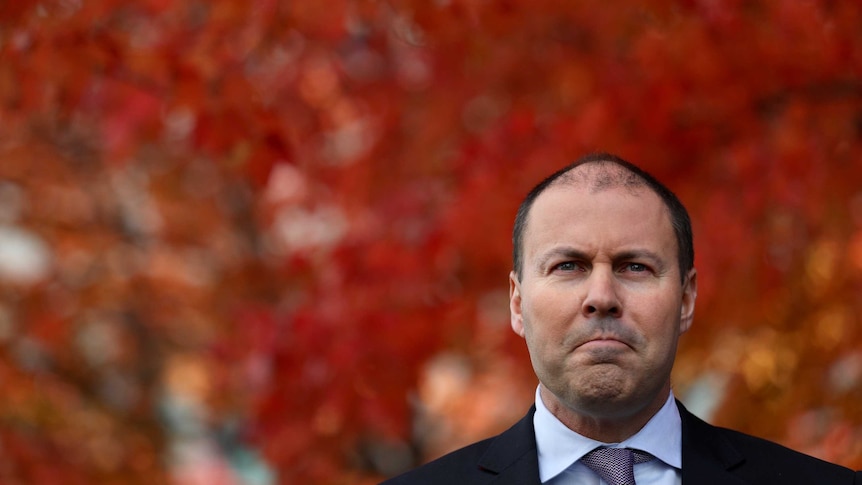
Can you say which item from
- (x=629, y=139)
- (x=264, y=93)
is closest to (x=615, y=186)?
(x=629, y=139)

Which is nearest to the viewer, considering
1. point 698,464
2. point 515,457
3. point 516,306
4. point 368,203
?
point 698,464

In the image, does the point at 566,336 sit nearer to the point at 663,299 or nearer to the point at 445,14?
the point at 663,299

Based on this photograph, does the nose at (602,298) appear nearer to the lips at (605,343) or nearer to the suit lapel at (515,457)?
the lips at (605,343)

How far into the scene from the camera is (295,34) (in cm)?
671

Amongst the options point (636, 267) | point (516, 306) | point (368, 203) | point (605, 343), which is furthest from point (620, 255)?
point (368, 203)

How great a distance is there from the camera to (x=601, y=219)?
314 cm

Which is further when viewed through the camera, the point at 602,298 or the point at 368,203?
the point at 368,203

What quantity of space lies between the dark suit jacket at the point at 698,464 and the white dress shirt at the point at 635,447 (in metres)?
0.03

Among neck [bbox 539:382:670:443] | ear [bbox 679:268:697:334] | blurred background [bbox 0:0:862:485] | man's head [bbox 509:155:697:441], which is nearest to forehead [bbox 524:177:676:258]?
man's head [bbox 509:155:697:441]

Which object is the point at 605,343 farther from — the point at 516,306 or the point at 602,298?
the point at 516,306

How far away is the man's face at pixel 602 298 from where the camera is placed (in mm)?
3020

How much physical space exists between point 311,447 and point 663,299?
15.7 ft

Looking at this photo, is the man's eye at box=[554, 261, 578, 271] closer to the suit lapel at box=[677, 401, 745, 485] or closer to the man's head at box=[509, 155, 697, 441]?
the man's head at box=[509, 155, 697, 441]

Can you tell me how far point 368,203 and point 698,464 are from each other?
4.70m
